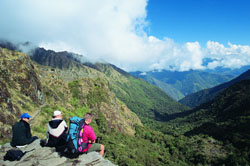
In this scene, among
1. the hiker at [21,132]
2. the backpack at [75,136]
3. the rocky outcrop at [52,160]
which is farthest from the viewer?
the hiker at [21,132]

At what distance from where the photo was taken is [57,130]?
561 inches

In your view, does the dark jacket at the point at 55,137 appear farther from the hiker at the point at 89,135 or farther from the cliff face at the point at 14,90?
the cliff face at the point at 14,90

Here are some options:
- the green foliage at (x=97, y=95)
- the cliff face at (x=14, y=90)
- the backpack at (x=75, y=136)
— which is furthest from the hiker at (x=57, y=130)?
the green foliage at (x=97, y=95)

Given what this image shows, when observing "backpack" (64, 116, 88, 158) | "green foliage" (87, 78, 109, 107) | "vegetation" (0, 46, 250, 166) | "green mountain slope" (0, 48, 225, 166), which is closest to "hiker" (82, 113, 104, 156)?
"backpack" (64, 116, 88, 158)

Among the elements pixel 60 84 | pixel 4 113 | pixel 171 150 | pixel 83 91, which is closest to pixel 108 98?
pixel 83 91

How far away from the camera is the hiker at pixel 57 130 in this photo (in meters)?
14.2

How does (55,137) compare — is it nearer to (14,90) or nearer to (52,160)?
(52,160)

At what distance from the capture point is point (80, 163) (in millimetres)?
12547

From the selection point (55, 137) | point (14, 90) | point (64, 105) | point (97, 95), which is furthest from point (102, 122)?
point (55, 137)

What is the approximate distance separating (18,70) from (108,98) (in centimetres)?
10258

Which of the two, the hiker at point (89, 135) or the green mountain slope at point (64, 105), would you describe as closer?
the hiker at point (89, 135)

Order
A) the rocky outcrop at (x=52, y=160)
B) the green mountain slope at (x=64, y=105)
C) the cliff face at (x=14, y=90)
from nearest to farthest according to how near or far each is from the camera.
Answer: the rocky outcrop at (x=52, y=160) < the cliff face at (x=14, y=90) < the green mountain slope at (x=64, y=105)

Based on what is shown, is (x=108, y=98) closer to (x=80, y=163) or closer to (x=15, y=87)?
(x=15, y=87)

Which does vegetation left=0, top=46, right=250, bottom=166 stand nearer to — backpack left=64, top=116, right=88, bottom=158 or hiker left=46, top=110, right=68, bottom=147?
hiker left=46, top=110, right=68, bottom=147
